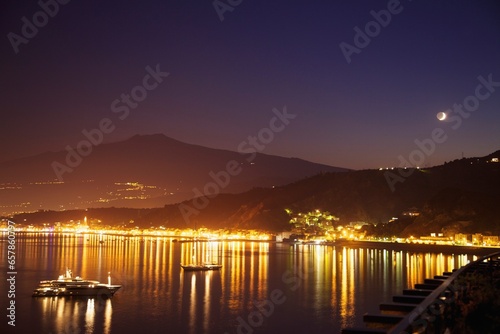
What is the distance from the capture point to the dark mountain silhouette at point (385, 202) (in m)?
86.8

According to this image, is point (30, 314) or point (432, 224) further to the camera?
point (432, 224)

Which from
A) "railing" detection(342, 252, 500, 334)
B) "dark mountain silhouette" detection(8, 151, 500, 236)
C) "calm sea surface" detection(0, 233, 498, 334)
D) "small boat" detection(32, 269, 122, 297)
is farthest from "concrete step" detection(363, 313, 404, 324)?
"dark mountain silhouette" detection(8, 151, 500, 236)

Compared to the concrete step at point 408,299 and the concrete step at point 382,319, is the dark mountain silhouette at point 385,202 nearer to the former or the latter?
the concrete step at point 408,299

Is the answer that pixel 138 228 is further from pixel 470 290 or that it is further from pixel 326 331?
pixel 470 290

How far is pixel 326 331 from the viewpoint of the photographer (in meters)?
20.7

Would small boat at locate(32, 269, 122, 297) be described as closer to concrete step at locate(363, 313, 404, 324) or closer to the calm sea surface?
the calm sea surface

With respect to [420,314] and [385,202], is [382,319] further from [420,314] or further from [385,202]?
[385,202]

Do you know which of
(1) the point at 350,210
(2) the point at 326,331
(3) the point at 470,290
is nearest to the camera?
(3) the point at 470,290

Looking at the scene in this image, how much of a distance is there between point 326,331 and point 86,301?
14193 mm

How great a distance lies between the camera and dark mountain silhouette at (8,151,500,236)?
8675 centimetres

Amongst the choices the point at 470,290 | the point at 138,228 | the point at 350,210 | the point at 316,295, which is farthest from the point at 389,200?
the point at 470,290

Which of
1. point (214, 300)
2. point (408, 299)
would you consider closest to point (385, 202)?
point (214, 300)

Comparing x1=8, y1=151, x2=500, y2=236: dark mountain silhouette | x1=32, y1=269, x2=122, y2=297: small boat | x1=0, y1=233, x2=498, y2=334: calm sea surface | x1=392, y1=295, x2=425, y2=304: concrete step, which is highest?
x1=8, y1=151, x2=500, y2=236: dark mountain silhouette

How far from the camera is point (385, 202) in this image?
134 m
